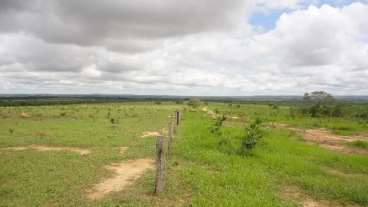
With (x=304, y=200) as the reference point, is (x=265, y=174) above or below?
above

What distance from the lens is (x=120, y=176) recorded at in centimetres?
1052

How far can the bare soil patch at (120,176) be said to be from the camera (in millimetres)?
8745

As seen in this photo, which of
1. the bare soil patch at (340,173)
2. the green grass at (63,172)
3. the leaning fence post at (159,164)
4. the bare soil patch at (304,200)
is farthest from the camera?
the bare soil patch at (340,173)

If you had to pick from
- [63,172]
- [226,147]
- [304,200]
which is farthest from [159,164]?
[226,147]

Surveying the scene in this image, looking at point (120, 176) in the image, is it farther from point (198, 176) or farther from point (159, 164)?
point (198, 176)

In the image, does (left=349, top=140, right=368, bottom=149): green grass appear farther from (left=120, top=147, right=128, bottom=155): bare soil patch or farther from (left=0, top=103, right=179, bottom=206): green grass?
(left=120, top=147, right=128, bottom=155): bare soil patch

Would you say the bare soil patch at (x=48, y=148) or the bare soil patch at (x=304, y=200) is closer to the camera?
the bare soil patch at (x=304, y=200)

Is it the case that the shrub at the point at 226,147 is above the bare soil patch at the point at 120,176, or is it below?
above

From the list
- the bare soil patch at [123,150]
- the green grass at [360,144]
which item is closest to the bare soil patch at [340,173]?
the green grass at [360,144]

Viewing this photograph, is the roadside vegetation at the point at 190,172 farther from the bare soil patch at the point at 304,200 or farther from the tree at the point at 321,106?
the tree at the point at 321,106

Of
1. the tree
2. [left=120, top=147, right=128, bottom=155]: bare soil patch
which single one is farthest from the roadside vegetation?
the tree

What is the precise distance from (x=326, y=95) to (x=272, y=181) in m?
41.0

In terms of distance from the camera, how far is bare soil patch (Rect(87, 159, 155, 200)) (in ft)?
28.7

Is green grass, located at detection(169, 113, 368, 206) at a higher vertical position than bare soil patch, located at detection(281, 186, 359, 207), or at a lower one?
higher
